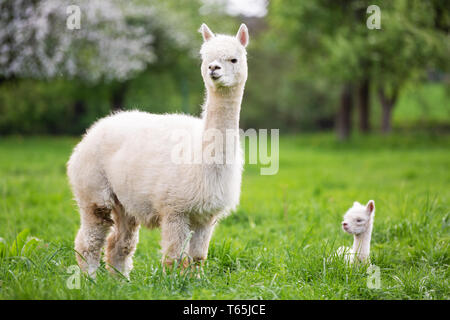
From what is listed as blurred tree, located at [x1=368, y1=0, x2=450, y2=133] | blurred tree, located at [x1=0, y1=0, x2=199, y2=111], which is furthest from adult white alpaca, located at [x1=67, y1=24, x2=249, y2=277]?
blurred tree, located at [x1=0, y1=0, x2=199, y2=111]

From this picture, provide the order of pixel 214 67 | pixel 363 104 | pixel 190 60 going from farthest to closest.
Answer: pixel 190 60 < pixel 363 104 < pixel 214 67

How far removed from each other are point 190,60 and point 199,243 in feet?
52.4

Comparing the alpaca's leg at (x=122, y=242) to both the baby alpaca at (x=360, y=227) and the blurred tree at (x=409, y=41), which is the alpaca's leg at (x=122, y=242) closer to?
→ the baby alpaca at (x=360, y=227)

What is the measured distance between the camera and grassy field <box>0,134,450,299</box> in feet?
10.9

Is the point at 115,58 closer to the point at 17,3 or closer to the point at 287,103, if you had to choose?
the point at 17,3

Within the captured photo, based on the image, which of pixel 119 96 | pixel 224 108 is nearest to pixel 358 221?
pixel 224 108

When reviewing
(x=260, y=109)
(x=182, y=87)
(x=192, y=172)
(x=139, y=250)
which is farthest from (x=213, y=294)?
(x=260, y=109)

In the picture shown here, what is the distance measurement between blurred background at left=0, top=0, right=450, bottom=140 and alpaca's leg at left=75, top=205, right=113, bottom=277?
5253 millimetres

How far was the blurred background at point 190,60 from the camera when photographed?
39.7 feet

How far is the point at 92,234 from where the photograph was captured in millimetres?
4031

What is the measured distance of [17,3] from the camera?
11.5 meters

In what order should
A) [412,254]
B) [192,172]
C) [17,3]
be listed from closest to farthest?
1. [192,172]
2. [412,254]
3. [17,3]

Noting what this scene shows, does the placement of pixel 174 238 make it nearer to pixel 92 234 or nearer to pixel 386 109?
pixel 92 234

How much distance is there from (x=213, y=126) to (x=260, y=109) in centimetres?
2318
